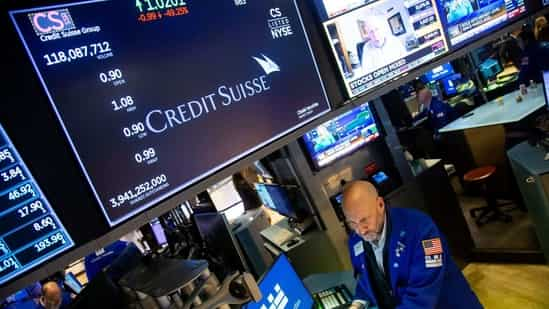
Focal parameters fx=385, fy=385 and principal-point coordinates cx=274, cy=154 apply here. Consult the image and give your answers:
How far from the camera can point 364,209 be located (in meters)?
2.02

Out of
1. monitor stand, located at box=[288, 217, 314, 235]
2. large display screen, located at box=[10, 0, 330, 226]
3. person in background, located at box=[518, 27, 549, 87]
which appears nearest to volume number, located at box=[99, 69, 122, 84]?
large display screen, located at box=[10, 0, 330, 226]

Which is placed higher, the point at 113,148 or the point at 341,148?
the point at 113,148

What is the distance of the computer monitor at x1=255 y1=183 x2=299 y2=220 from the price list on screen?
2.24 m

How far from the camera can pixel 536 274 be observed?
142 inches

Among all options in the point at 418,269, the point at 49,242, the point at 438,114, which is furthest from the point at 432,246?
the point at 438,114

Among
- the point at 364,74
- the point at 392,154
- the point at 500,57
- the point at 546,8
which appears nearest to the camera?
the point at 364,74

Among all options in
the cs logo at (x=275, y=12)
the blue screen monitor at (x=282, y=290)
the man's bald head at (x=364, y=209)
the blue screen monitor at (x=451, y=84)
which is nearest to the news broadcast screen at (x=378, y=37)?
the cs logo at (x=275, y=12)

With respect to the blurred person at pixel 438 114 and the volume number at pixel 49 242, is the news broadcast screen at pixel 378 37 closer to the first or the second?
the volume number at pixel 49 242

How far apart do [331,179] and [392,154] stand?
0.68 m

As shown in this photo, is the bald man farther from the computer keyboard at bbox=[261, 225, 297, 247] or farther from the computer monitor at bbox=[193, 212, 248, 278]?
the computer keyboard at bbox=[261, 225, 297, 247]

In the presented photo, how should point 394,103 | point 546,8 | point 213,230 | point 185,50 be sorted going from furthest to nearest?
point 394,103, point 546,8, point 213,230, point 185,50

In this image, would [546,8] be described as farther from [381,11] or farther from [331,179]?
[331,179]

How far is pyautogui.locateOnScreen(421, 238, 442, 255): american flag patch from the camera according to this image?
193 centimetres

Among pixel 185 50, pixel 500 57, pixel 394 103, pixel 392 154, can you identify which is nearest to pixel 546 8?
pixel 392 154
